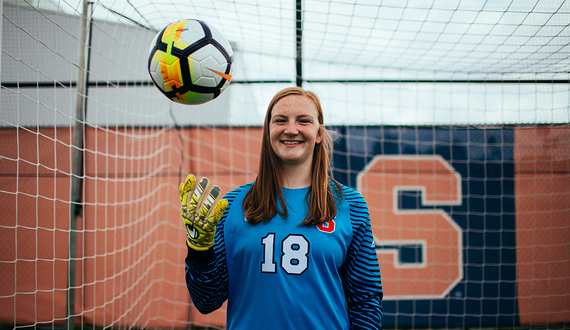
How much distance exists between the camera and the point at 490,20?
2.27 meters

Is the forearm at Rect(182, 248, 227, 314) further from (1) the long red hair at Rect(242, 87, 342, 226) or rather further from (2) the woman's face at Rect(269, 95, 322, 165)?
(2) the woman's face at Rect(269, 95, 322, 165)

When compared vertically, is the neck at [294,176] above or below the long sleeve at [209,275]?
above

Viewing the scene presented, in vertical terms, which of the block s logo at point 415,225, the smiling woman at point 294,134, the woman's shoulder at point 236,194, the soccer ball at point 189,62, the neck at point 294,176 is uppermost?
the soccer ball at point 189,62

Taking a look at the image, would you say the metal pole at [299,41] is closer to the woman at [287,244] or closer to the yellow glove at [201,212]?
the woman at [287,244]

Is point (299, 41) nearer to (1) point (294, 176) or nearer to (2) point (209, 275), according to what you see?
(1) point (294, 176)

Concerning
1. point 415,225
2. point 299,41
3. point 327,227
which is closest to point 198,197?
point 327,227

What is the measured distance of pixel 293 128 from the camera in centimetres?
104

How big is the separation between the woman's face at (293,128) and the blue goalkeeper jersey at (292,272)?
0.52 ft

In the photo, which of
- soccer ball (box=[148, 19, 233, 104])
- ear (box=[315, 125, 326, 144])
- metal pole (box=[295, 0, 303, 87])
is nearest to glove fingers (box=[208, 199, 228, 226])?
ear (box=[315, 125, 326, 144])

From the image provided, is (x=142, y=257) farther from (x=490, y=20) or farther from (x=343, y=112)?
(x=490, y=20)

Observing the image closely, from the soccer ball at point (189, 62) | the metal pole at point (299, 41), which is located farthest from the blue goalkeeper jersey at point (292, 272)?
the metal pole at point (299, 41)

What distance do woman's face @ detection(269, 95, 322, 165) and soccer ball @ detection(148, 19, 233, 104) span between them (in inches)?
17.0

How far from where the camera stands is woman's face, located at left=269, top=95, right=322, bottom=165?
3.45 feet

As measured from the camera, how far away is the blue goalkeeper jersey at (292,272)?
0.98 metres
